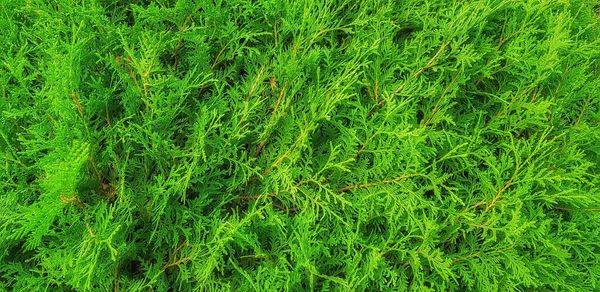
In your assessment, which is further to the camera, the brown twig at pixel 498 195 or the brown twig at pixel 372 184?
the brown twig at pixel 498 195

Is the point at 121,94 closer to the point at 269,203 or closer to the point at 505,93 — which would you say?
the point at 269,203

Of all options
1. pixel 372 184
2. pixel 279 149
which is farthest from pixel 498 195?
pixel 279 149

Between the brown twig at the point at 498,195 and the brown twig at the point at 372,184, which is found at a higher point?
the brown twig at the point at 372,184

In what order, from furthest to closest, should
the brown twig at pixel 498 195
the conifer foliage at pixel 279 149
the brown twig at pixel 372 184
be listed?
the brown twig at pixel 498 195 < the brown twig at pixel 372 184 < the conifer foliage at pixel 279 149

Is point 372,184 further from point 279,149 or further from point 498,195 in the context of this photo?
point 498,195

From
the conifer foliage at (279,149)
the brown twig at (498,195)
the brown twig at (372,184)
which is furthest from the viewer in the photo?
the brown twig at (498,195)

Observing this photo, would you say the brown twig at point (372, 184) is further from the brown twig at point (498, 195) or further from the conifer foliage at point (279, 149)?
the brown twig at point (498, 195)

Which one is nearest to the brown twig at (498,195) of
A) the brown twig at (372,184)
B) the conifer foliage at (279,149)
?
the conifer foliage at (279,149)

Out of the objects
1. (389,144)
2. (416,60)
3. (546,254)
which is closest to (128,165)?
(389,144)

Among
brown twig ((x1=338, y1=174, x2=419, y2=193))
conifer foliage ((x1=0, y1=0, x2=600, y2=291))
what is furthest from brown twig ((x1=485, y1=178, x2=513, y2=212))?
brown twig ((x1=338, y1=174, x2=419, y2=193))

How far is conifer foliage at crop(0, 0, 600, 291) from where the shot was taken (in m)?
1.81

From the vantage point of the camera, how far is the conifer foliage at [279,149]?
1814mm

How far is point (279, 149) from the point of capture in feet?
6.61

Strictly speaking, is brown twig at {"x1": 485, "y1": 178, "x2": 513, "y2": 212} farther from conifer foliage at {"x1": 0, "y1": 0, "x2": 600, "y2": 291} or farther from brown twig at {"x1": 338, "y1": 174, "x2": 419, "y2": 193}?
brown twig at {"x1": 338, "y1": 174, "x2": 419, "y2": 193}
